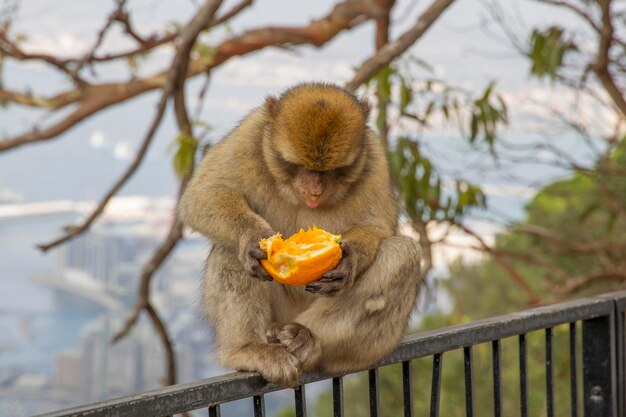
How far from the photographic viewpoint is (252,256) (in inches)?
80.0

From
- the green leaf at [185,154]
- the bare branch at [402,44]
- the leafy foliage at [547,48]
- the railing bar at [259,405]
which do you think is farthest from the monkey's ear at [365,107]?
the leafy foliage at [547,48]

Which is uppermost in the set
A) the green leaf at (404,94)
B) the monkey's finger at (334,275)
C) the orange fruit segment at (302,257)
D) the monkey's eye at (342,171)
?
the green leaf at (404,94)

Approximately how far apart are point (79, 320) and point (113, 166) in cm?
358

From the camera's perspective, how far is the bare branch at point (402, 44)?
382cm

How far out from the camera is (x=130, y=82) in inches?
245

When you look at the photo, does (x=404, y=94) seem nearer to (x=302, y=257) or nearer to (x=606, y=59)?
(x=606, y=59)

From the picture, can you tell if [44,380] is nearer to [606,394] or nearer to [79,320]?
[79,320]

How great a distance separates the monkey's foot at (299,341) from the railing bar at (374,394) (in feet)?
0.61

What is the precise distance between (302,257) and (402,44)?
2162 mm

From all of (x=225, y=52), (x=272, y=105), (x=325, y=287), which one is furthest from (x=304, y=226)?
(x=225, y=52)

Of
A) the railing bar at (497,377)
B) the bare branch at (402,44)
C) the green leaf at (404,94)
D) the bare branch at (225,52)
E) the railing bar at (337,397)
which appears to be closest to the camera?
the railing bar at (337,397)

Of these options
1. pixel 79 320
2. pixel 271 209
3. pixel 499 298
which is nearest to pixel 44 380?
pixel 79 320

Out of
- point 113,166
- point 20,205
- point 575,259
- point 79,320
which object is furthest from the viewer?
point 79,320

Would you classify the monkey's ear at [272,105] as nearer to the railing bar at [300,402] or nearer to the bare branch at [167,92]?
the railing bar at [300,402]
